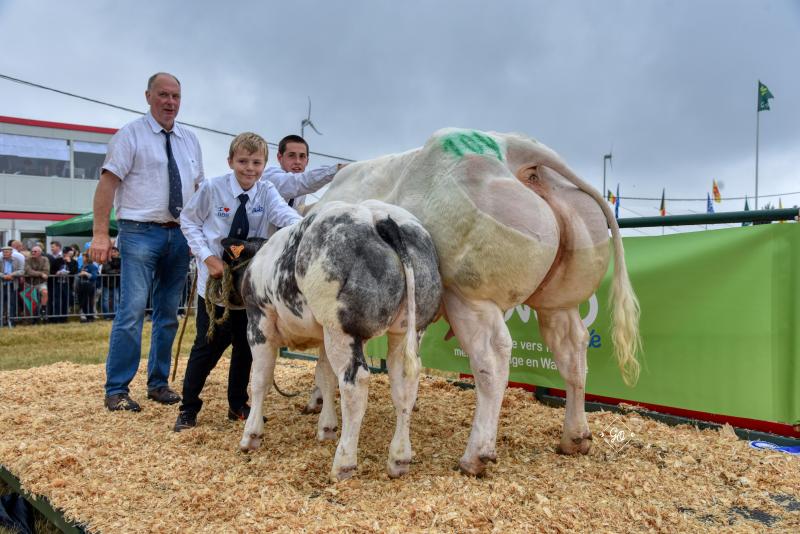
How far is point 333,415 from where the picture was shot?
3.76m

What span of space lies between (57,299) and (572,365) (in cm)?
1251

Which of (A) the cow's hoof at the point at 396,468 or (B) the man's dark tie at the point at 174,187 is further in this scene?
(B) the man's dark tie at the point at 174,187

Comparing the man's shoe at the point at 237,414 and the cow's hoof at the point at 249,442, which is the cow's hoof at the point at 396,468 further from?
the man's shoe at the point at 237,414

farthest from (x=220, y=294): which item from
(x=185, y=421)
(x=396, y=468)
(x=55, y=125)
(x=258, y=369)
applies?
(x=55, y=125)

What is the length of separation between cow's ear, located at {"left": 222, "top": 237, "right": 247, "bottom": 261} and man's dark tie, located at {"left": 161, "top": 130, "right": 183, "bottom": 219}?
1.18 metres

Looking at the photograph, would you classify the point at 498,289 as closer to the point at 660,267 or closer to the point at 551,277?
the point at 551,277

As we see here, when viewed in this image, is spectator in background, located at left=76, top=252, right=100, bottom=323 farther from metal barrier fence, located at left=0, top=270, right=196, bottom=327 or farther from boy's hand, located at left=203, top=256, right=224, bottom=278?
boy's hand, located at left=203, top=256, right=224, bottom=278

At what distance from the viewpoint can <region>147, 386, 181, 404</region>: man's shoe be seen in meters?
4.87

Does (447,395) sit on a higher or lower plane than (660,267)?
lower

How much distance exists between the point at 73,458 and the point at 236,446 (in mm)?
851

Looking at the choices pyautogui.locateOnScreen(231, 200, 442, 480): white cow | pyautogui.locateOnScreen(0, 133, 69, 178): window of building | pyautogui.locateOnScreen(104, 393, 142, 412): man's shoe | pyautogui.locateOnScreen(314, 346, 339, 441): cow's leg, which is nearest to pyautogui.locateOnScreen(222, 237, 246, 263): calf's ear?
pyautogui.locateOnScreen(231, 200, 442, 480): white cow

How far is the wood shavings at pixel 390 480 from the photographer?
248 centimetres

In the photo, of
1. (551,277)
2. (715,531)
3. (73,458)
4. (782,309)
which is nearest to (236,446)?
(73,458)

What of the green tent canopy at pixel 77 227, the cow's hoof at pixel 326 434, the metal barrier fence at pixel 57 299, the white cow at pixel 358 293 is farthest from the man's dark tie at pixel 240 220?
the green tent canopy at pixel 77 227
